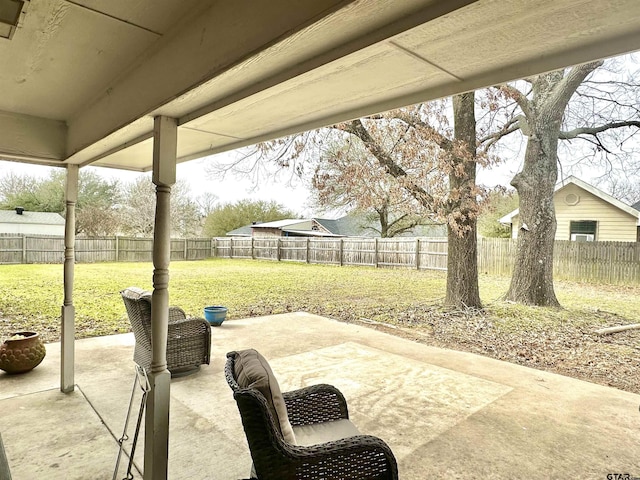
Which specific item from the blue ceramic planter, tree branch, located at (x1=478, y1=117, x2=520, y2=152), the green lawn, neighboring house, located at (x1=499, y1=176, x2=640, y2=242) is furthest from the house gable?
neighboring house, located at (x1=499, y1=176, x2=640, y2=242)

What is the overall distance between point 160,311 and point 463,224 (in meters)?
5.99

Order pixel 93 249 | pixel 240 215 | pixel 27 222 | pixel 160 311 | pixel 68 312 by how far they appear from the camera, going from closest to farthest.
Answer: pixel 160 311 → pixel 68 312 → pixel 93 249 → pixel 27 222 → pixel 240 215

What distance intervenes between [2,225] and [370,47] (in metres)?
17.4

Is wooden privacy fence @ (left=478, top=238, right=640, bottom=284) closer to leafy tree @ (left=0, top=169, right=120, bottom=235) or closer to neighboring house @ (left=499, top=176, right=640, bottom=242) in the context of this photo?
neighboring house @ (left=499, top=176, right=640, bottom=242)

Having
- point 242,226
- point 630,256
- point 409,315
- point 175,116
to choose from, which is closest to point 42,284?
point 409,315

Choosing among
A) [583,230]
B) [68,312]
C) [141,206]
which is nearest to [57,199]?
[141,206]

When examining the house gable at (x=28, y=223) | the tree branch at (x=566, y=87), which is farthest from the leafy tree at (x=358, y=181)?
the house gable at (x=28, y=223)

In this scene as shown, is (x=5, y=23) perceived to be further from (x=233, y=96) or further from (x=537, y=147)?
(x=537, y=147)

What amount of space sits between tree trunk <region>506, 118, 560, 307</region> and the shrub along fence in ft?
5.27

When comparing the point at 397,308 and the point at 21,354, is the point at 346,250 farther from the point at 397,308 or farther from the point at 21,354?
the point at 21,354

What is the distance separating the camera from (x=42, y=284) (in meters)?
8.09

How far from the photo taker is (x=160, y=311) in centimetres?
183

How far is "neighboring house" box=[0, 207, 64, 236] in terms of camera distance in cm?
1394

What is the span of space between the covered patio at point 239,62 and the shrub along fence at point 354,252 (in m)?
6.37
